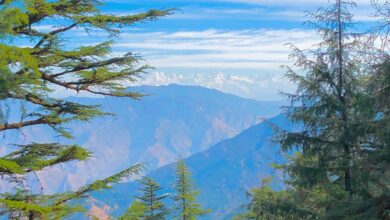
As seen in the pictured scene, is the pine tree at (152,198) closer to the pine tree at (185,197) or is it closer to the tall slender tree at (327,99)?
the pine tree at (185,197)

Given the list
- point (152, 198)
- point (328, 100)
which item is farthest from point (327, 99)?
point (152, 198)

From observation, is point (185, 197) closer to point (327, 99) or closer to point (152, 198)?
point (152, 198)

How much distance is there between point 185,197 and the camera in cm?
2644

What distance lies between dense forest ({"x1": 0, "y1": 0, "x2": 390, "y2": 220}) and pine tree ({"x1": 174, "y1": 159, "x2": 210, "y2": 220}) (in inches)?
410

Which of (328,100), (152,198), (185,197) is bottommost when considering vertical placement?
(185,197)

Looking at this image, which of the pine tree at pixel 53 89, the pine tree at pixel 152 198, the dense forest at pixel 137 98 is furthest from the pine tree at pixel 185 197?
the pine tree at pixel 53 89

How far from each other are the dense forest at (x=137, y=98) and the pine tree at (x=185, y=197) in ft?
34.1

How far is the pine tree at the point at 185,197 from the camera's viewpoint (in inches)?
1048

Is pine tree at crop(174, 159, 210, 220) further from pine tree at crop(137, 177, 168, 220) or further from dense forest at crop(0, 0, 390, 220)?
dense forest at crop(0, 0, 390, 220)

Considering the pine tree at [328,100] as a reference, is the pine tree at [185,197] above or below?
below

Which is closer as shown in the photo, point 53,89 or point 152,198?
point 53,89

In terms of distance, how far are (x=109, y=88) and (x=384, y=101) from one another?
17.9 feet

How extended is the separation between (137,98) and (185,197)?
16.3m

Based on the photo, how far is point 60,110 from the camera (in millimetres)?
10086
